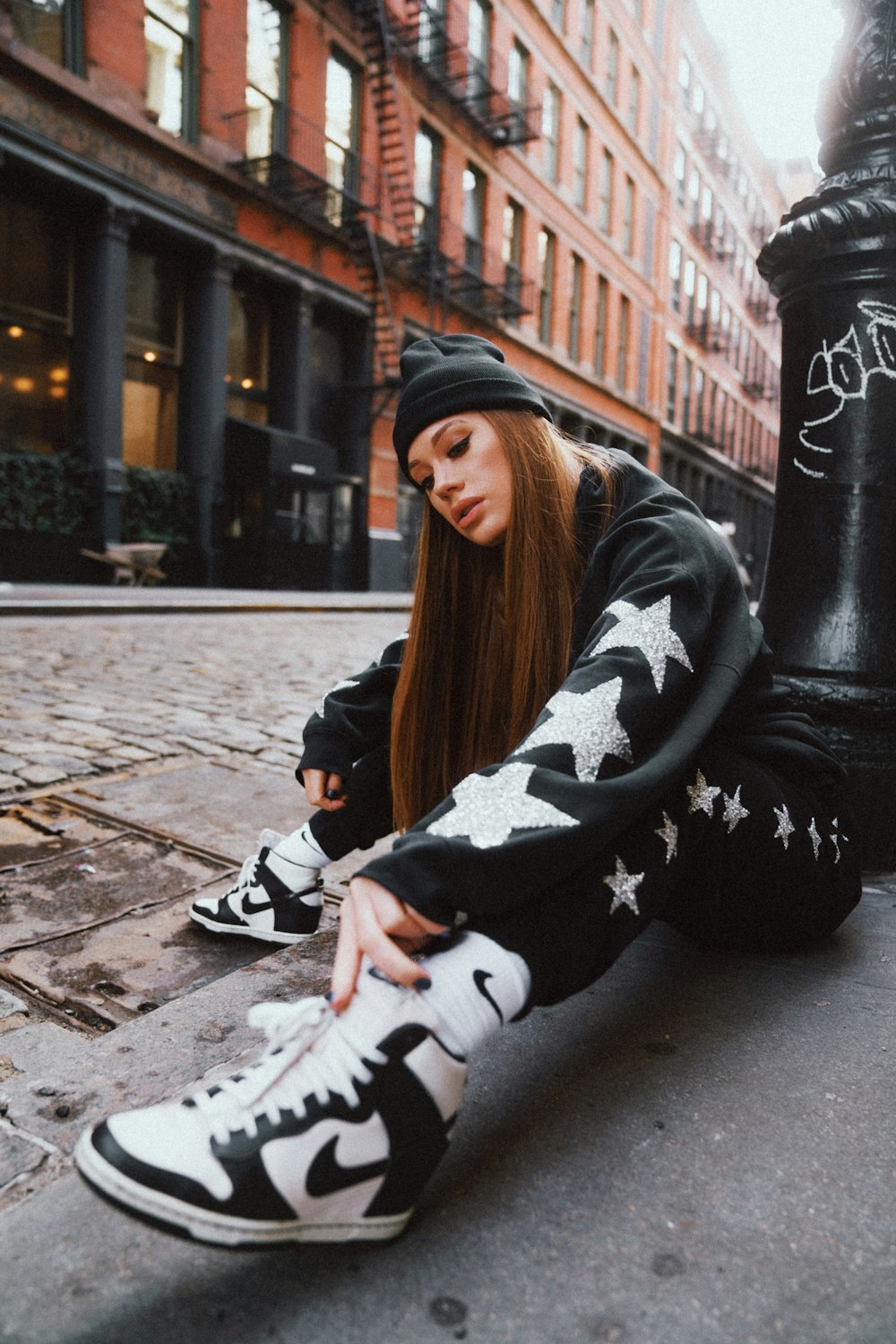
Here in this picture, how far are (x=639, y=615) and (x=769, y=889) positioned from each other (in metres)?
0.59

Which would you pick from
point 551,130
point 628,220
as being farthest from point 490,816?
point 628,220

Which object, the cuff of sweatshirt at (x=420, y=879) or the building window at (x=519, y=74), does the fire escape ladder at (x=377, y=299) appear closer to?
the building window at (x=519, y=74)

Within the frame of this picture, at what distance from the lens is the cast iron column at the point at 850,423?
2.46 m

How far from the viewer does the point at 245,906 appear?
2.05 m

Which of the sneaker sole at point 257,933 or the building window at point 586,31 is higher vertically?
the building window at point 586,31

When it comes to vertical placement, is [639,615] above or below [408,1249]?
above

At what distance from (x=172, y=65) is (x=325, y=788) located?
632 inches

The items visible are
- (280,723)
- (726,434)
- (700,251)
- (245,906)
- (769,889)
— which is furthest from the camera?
(726,434)

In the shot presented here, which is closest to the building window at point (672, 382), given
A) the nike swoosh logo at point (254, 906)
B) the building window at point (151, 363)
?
the building window at point (151, 363)

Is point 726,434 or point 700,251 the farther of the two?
point 726,434

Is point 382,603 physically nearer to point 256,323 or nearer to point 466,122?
point 256,323

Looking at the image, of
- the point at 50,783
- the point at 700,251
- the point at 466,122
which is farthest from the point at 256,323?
Answer: the point at 700,251

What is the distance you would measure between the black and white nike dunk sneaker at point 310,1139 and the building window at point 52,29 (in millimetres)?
14930

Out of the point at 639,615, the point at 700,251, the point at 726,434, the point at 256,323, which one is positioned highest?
the point at 700,251
